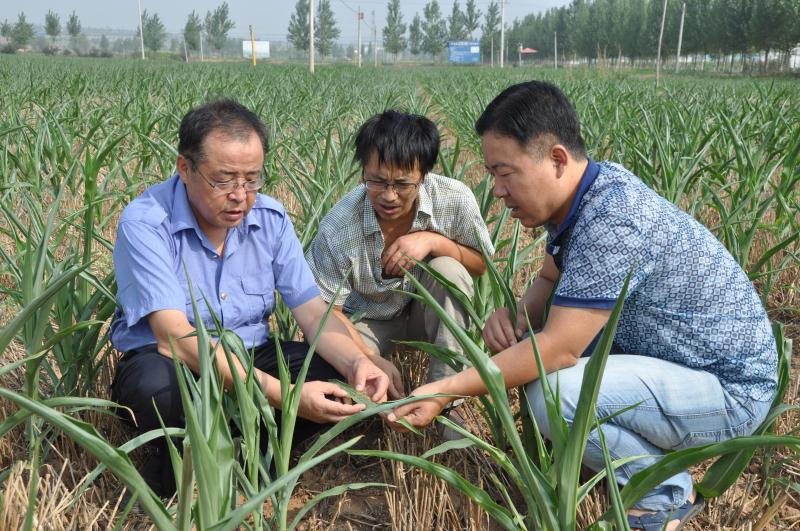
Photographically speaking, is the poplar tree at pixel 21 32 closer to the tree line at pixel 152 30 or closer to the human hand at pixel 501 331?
the tree line at pixel 152 30

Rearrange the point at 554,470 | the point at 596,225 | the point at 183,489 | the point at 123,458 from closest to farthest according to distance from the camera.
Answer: the point at 123,458
the point at 183,489
the point at 554,470
the point at 596,225

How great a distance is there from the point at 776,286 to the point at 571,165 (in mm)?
1801

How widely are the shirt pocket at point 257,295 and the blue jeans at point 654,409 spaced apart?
2.44ft

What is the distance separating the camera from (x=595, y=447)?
4.99 ft

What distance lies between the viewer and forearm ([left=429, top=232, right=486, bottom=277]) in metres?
2.15

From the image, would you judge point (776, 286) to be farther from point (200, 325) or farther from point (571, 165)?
point (200, 325)

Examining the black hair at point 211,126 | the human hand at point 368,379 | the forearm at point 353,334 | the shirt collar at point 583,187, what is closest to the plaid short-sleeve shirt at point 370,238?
the forearm at point 353,334

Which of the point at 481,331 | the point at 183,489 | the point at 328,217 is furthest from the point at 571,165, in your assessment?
the point at 183,489

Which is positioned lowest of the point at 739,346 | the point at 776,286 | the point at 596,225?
the point at 776,286

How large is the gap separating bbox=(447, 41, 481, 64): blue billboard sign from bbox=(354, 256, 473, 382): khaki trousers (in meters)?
71.5

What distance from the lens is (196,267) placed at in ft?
5.97

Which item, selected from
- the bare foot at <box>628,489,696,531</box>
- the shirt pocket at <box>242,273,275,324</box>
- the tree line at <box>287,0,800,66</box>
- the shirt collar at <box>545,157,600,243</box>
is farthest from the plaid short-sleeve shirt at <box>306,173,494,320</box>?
the tree line at <box>287,0,800,66</box>

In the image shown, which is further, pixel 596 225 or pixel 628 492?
pixel 596 225

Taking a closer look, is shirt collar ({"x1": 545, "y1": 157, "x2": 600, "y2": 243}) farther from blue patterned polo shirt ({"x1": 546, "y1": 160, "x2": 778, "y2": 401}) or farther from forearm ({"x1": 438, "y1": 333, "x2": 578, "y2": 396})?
forearm ({"x1": 438, "y1": 333, "x2": 578, "y2": 396})
